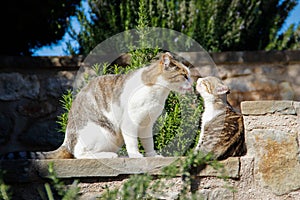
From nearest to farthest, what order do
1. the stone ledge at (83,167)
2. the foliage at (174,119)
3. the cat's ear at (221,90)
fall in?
the stone ledge at (83,167) < the cat's ear at (221,90) < the foliage at (174,119)

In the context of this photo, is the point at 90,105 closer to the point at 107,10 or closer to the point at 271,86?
the point at 271,86

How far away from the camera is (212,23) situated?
3.92 metres

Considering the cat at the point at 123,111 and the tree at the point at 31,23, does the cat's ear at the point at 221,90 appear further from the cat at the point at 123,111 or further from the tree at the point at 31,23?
the tree at the point at 31,23

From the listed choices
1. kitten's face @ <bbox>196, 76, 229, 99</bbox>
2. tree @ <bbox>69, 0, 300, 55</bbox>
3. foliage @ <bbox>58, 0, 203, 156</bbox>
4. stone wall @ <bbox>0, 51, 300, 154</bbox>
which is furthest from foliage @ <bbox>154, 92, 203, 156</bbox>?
tree @ <bbox>69, 0, 300, 55</bbox>

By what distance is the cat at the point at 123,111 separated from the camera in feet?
5.82

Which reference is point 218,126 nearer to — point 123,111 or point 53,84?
point 123,111

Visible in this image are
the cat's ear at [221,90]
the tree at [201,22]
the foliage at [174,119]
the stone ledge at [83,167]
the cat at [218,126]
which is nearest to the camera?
the stone ledge at [83,167]

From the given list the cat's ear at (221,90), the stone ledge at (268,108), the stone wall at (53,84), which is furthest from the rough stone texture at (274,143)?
the stone wall at (53,84)

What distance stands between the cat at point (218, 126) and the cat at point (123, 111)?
0.17 m

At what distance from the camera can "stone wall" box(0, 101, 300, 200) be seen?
67.7 inches

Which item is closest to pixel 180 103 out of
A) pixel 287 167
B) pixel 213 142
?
pixel 213 142

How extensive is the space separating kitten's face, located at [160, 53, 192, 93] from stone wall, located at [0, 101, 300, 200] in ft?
0.85

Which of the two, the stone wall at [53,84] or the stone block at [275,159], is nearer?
the stone block at [275,159]

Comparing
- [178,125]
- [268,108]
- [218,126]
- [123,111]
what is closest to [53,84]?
[178,125]
